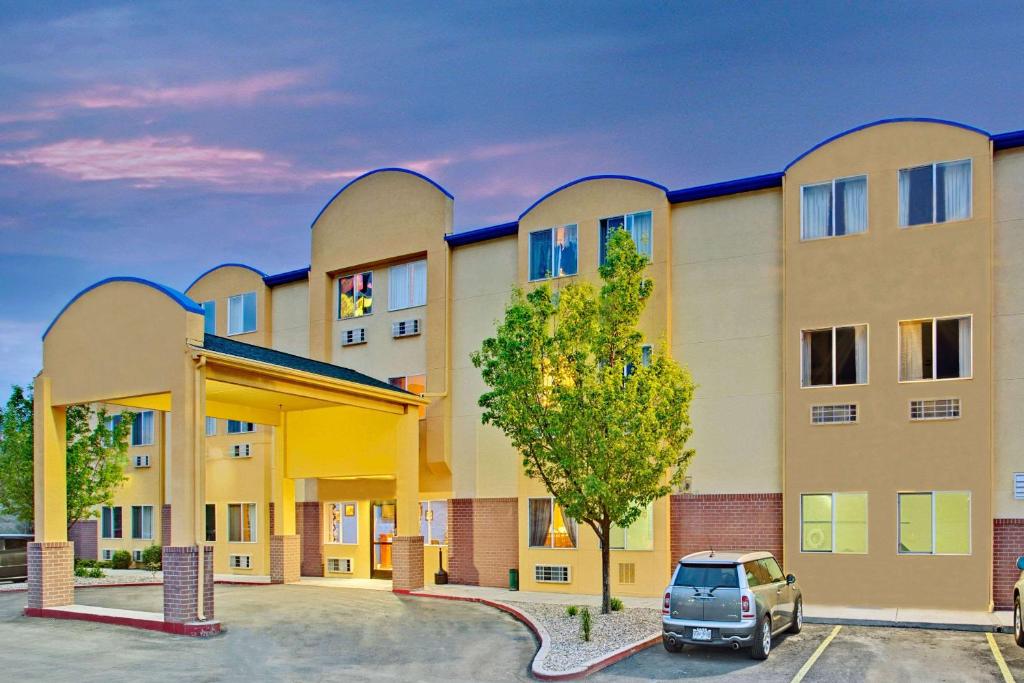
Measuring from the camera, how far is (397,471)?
26.0 meters

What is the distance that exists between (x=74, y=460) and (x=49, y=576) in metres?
8.85

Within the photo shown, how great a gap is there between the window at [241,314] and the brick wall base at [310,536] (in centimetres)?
690

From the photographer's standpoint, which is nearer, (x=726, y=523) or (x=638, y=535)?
(x=726, y=523)

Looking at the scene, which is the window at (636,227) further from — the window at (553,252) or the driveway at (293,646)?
the driveway at (293,646)

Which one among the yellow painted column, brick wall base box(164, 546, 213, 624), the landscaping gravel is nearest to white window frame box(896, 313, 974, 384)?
the landscaping gravel

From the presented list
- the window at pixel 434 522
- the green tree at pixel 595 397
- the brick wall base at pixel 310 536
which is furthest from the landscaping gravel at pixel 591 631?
the brick wall base at pixel 310 536

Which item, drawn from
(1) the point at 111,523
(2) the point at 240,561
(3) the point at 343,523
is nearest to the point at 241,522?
(2) the point at 240,561

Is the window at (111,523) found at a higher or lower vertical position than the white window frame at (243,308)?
lower

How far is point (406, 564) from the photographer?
25.3 metres

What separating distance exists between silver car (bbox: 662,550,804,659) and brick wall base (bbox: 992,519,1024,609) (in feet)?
24.4

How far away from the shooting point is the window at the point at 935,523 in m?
20.4

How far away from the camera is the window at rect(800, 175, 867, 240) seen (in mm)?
22297

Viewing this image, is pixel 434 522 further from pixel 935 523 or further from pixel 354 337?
pixel 935 523

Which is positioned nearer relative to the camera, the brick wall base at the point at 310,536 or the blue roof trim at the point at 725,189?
the blue roof trim at the point at 725,189
